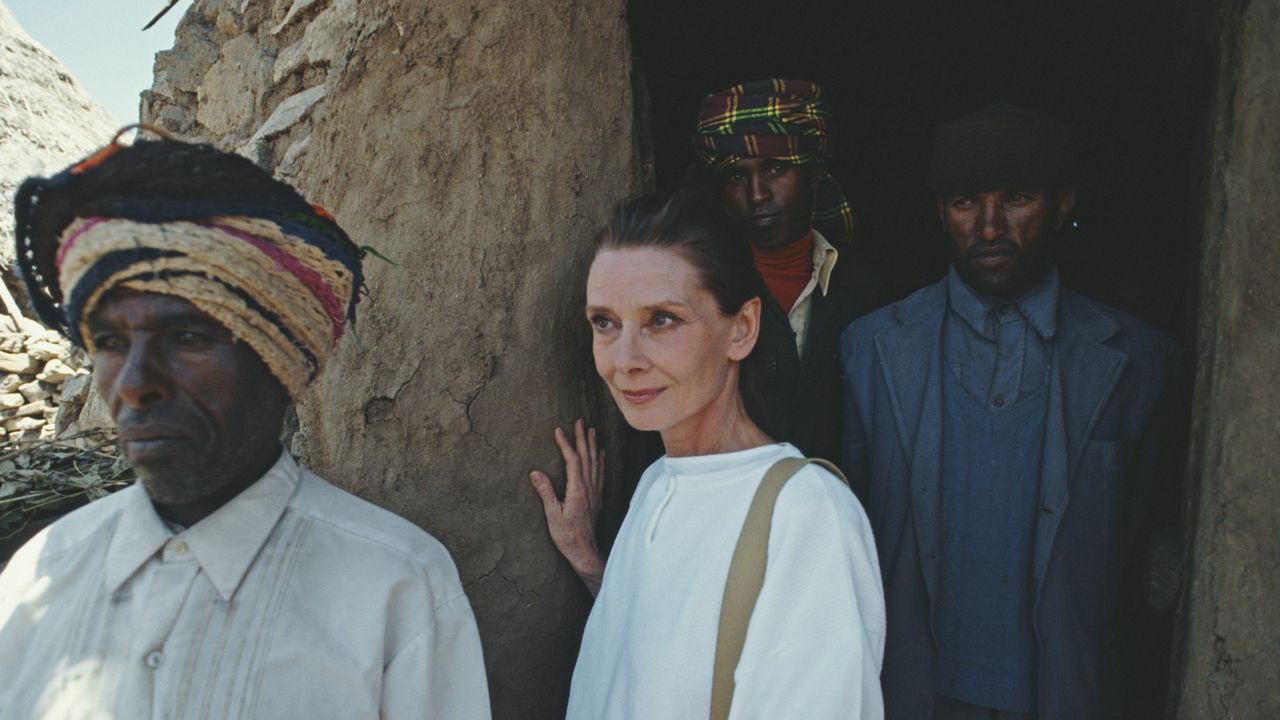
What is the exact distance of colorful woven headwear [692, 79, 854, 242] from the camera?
261cm

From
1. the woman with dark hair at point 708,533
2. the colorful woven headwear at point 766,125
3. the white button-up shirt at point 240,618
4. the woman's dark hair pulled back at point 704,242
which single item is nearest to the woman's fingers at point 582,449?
the woman with dark hair at point 708,533

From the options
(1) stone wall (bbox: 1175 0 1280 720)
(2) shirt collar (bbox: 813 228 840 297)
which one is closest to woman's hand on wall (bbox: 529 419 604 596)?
(2) shirt collar (bbox: 813 228 840 297)

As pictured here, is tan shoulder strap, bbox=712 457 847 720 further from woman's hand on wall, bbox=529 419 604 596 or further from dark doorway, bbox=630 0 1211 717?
dark doorway, bbox=630 0 1211 717

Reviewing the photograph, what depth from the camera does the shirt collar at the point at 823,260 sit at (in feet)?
8.55

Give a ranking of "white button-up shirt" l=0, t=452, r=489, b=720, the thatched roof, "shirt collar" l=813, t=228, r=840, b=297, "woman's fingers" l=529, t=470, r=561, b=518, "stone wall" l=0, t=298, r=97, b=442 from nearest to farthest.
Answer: "white button-up shirt" l=0, t=452, r=489, b=720 < "woman's fingers" l=529, t=470, r=561, b=518 < "shirt collar" l=813, t=228, r=840, b=297 < "stone wall" l=0, t=298, r=97, b=442 < the thatched roof

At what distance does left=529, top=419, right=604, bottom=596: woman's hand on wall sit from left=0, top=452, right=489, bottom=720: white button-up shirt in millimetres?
654

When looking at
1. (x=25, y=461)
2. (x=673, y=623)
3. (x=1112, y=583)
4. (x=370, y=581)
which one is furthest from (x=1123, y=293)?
(x=25, y=461)

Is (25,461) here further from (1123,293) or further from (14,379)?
(14,379)

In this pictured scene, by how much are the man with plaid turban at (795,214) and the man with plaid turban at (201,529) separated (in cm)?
135

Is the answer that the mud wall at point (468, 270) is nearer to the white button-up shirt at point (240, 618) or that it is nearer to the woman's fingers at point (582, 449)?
the woman's fingers at point (582, 449)

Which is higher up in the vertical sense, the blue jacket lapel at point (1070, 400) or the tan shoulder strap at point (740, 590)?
the blue jacket lapel at point (1070, 400)

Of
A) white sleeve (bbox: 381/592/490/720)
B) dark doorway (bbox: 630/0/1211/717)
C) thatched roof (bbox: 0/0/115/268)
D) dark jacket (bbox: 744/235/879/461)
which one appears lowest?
white sleeve (bbox: 381/592/490/720)

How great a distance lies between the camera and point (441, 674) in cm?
144

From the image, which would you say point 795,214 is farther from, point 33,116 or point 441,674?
point 33,116
